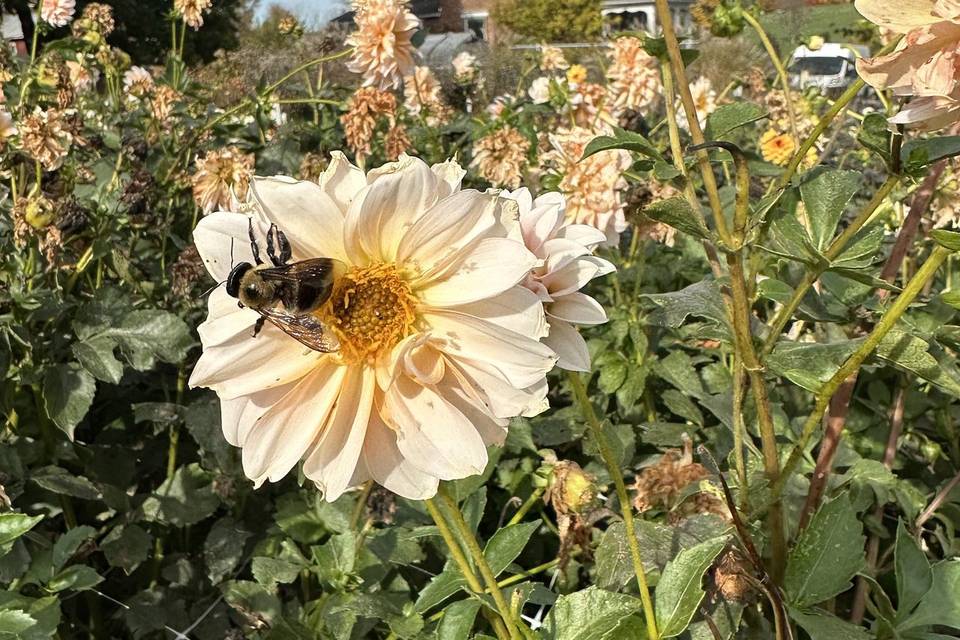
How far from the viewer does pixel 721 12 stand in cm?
157

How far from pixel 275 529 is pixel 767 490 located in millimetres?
1041

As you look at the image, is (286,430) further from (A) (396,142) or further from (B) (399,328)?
(A) (396,142)

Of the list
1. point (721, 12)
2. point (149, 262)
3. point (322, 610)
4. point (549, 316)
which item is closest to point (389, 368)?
point (549, 316)

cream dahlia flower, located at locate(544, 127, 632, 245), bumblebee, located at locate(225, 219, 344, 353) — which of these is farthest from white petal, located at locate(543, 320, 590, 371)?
cream dahlia flower, located at locate(544, 127, 632, 245)

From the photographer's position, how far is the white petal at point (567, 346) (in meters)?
0.83

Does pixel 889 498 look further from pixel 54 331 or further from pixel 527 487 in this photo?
pixel 54 331

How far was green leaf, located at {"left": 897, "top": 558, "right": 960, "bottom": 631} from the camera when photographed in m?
1.01

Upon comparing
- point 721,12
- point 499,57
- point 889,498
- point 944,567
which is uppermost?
point 721,12

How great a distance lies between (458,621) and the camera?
0.99m

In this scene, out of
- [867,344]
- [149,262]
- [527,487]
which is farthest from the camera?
[149,262]

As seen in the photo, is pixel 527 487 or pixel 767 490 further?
pixel 527 487

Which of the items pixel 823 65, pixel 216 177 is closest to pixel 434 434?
pixel 216 177

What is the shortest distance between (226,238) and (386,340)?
0.20 meters

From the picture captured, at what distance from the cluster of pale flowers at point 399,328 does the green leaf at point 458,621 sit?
25 cm
